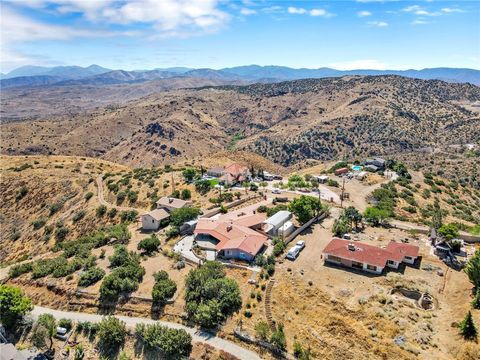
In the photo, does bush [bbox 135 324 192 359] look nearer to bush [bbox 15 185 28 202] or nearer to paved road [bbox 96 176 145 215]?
paved road [bbox 96 176 145 215]

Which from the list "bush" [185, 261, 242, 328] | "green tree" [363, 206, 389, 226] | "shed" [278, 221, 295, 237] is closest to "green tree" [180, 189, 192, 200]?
"shed" [278, 221, 295, 237]

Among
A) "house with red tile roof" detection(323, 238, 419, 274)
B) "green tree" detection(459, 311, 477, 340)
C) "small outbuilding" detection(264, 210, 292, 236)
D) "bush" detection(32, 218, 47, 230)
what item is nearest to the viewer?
"green tree" detection(459, 311, 477, 340)

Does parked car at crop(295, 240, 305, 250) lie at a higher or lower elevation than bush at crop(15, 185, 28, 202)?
higher

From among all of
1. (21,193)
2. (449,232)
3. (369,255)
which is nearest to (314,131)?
(21,193)

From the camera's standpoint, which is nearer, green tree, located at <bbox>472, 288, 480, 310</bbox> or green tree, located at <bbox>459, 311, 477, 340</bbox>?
green tree, located at <bbox>459, 311, 477, 340</bbox>

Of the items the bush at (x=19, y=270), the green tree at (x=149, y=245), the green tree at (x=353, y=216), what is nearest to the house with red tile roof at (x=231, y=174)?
the green tree at (x=149, y=245)

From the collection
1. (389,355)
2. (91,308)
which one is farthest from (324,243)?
(91,308)

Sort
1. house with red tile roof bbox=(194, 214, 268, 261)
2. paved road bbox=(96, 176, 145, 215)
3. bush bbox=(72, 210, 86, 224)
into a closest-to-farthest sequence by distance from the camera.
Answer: house with red tile roof bbox=(194, 214, 268, 261), paved road bbox=(96, 176, 145, 215), bush bbox=(72, 210, 86, 224)

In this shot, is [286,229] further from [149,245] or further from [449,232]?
[449,232]
